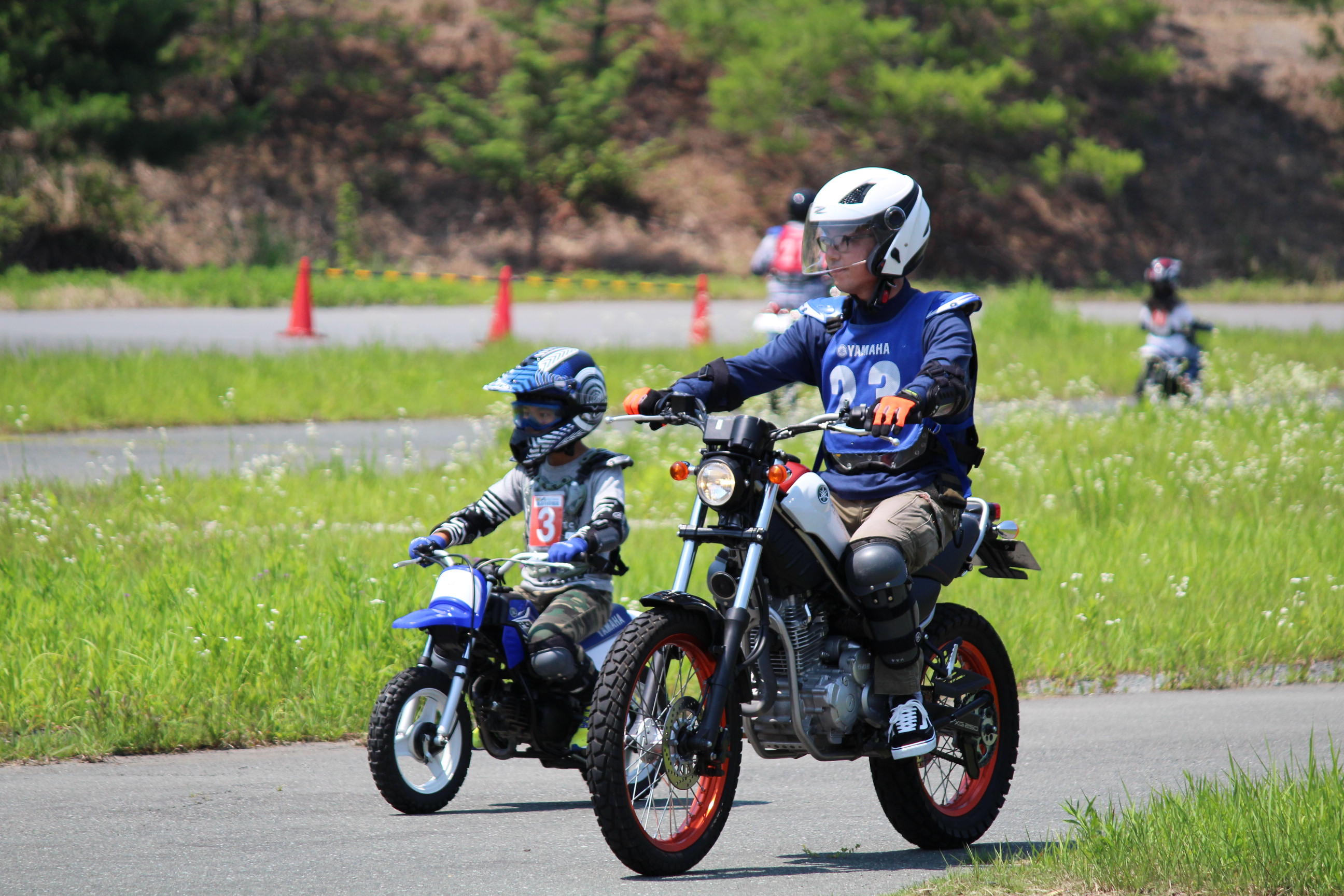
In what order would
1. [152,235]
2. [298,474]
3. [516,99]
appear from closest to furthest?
[298,474]
[152,235]
[516,99]

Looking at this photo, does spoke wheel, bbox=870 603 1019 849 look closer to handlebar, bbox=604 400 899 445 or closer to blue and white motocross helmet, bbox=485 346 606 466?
handlebar, bbox=604 400 899 445

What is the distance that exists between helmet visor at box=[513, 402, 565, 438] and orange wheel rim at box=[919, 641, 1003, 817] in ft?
5.55

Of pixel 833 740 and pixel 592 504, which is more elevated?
pixel 592 504

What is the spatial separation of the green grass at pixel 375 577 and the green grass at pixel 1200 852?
11.4ft

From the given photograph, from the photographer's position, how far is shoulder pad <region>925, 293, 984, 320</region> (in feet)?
17.1

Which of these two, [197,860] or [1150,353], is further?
[1150,353]

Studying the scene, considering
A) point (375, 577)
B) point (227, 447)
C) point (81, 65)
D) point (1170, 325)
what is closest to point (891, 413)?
point (375, 577)

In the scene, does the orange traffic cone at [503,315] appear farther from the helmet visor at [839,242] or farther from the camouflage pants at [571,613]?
the helmet visor at [839,242]

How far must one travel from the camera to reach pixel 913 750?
16.5 ft

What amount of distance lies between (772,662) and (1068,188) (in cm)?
4158

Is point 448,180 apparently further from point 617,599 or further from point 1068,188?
point 617,599

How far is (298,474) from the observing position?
38.6 feet

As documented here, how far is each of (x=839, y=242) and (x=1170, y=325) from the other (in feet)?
41.6

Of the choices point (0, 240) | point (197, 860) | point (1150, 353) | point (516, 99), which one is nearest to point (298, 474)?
point (197, 860)
